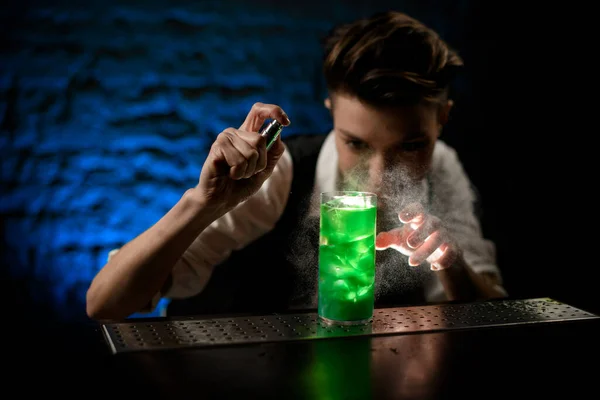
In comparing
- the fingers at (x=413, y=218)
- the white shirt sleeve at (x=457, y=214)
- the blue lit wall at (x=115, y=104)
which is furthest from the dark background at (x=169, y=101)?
the fingers at (x=413, y=218)

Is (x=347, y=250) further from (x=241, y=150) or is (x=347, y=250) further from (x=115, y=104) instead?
(x=115, y=104)

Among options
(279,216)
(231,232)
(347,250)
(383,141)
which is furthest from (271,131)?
(279,216)

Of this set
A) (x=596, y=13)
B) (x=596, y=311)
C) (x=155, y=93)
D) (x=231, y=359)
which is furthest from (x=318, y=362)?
(x=596, y=13)

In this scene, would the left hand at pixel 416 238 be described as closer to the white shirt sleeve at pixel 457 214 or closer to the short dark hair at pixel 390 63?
the short dark hair at pixel 390 63

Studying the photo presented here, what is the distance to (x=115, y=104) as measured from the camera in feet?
8.48

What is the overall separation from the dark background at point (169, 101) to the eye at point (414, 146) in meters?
0.90

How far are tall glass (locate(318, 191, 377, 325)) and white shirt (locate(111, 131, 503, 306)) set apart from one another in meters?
0.63

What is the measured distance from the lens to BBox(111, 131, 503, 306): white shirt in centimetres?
185

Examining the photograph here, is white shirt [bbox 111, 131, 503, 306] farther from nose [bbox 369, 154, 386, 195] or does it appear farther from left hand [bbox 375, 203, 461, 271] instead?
left hand [bbox 375, 203, 461, 271]

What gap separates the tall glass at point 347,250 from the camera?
4.00 ft

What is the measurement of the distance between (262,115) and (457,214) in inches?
38.8

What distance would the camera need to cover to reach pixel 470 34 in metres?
2.82

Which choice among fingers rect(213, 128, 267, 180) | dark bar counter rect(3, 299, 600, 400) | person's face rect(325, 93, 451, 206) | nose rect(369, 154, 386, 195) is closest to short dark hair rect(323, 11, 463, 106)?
person's face rect(325, 93, 451, 206)

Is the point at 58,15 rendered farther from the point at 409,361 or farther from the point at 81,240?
the point at 409,361
